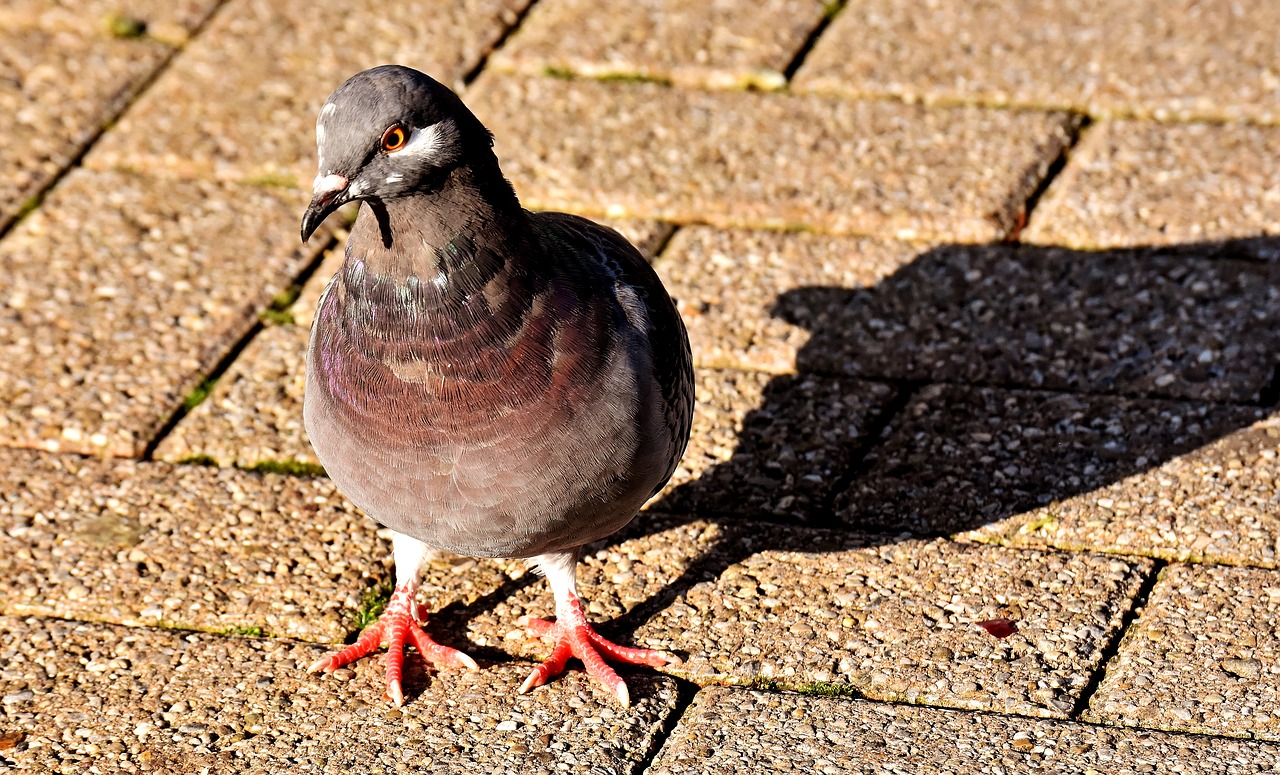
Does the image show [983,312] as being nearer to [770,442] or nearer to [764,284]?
[764,284]

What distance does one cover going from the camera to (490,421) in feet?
11.7

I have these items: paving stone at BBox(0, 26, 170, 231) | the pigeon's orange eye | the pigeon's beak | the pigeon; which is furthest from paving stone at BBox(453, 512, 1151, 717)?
paving stone at BBox(0, 26, 170, 231)

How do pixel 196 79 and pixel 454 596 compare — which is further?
pixel 196 79

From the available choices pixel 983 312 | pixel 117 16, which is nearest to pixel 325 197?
pixel 983 312

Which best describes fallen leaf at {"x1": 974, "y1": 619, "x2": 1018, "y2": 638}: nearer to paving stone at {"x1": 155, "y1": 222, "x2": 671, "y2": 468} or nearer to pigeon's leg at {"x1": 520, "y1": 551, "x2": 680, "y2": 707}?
pigeon's leg at {"x1": 520, "y1": 551, "x2": 680, "y2": 707}

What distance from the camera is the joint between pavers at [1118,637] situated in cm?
373

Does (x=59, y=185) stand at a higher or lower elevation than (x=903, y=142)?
lower

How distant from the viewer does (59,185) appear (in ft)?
20.0

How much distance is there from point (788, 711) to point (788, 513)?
87cm

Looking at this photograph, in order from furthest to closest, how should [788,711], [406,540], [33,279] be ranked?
[33,279] < [406,540] < [788,711]

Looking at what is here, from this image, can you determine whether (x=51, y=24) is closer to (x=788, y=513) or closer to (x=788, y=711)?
(x=788, y=513)

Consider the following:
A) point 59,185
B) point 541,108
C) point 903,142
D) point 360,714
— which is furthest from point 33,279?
point 903,142

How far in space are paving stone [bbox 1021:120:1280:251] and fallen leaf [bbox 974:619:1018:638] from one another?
1967 mm

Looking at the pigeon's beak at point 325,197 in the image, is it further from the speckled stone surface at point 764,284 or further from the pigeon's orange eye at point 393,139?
the speckled stone surface at point 764,284
